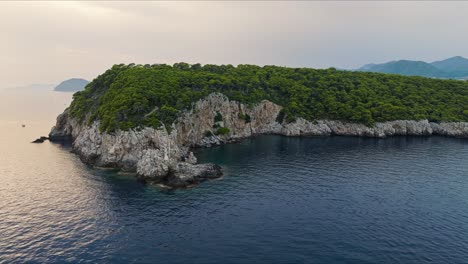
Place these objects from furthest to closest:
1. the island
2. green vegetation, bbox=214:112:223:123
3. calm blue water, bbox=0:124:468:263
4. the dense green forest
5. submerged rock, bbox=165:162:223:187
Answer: green vegetation, bbox=214:112:223:123 → the dense green forest → the island → submerged rock, bbox=165:162:223:187 → calm blue water, bbox=0:124:468:263

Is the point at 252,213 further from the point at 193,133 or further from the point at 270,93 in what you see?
the point at 270,93

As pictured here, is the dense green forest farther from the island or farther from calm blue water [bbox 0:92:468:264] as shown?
calm blue water [bbox 0:92:468:264]

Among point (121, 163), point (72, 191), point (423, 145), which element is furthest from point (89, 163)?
point (423, 145)

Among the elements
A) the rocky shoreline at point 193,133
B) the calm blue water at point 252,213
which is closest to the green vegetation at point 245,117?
the rocky shoreline at point 193,133

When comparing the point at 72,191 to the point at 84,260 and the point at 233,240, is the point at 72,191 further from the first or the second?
the point at 233,240

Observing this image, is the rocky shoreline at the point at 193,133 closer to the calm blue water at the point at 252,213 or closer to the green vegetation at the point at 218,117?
the green vegetation at the point at 218,117

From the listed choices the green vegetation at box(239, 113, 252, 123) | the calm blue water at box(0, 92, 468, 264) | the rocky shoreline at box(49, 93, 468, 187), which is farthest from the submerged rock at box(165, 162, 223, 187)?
the green vegetation at box(239, 113, 252, 123)
